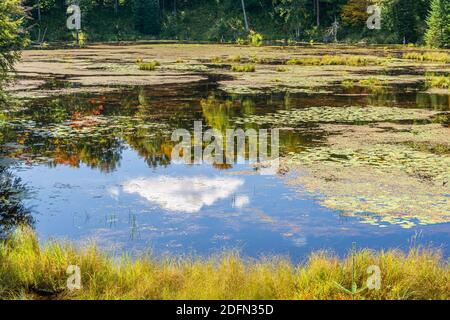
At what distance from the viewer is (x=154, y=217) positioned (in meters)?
9.51

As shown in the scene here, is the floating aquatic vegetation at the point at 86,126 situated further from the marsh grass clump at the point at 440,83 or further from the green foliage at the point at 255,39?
the green foliage at the point at 255,39

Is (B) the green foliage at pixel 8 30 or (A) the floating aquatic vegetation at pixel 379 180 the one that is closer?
(A) the floating aquatic vegetation at pixel 379 180

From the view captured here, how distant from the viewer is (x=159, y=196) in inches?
418

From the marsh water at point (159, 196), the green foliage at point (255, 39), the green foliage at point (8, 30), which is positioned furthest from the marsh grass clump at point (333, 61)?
the green foliage at point (8, 30)

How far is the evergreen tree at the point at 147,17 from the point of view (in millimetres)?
68100

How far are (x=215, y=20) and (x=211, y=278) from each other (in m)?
68.1

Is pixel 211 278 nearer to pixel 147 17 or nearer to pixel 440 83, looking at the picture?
pixel 440 83

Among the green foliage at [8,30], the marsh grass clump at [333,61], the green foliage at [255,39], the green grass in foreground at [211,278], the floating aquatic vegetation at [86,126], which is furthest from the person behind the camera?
the green foliage at [255,39]

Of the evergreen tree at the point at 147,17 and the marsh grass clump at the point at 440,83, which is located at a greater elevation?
the evergreen tree at the point at 147,17

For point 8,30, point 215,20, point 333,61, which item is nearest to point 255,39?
point 215,20

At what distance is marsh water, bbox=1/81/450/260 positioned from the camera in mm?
8516

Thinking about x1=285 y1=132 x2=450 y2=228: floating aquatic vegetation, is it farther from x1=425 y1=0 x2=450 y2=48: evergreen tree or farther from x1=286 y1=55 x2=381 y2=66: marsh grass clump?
x1=425 y1=0 x2=450 y2=48: evergreen tree

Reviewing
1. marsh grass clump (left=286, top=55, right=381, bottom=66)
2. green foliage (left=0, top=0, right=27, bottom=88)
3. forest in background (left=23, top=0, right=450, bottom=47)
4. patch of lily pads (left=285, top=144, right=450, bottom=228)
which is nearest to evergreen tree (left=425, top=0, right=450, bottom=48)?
forest in background (left=23, top=0, right=450, bottom=47)

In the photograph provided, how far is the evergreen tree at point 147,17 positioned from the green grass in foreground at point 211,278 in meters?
64.4
